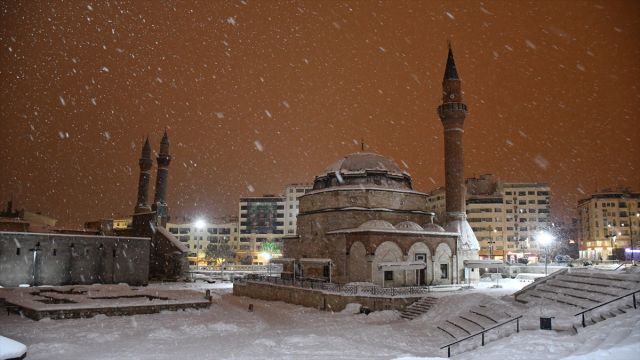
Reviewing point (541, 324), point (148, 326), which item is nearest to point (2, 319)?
point (148, 326)

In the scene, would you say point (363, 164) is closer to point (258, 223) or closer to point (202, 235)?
point (258, 223)

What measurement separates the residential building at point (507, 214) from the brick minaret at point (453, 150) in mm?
44558

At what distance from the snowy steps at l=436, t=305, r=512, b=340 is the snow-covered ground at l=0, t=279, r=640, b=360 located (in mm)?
492

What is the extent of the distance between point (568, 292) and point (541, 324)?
6330 millimetres

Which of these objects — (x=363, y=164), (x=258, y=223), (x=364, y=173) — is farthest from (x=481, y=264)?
(x=258, y=223)

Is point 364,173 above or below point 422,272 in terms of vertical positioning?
above

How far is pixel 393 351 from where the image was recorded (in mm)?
16906

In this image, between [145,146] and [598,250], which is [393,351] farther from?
[598,250]

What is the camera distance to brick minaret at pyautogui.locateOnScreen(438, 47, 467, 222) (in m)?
38.8

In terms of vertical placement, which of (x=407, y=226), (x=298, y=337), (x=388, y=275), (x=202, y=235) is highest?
(x=407, y=226)

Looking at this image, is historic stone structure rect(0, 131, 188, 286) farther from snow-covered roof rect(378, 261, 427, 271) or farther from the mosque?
snow-covered roof rect(378, 261, 427, 271)

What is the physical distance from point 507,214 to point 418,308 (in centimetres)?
6708

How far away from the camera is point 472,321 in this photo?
19391mm

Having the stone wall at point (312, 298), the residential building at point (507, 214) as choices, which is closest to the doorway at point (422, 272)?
the stone wall at point (312, 298)
